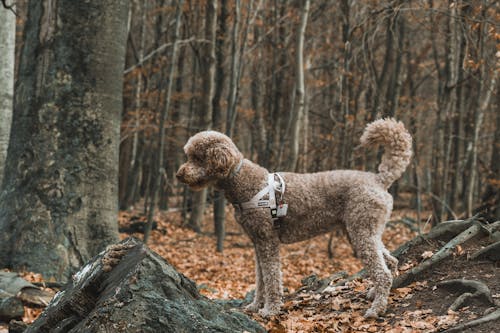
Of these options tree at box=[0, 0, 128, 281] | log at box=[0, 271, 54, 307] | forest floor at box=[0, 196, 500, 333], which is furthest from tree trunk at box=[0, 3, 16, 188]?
log at box=[0, 271, 54, 307]

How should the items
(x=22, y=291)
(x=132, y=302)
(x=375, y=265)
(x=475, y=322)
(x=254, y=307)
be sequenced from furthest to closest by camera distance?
1. (x=22, y=291)
2. (x=254, y=307)
3. (x=375, y=265)
4. (x=475, y=322)
5. (x=132, y=302)

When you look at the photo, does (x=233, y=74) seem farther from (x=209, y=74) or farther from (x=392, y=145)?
(x=392, y=145)

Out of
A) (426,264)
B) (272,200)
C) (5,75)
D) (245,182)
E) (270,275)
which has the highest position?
(5,75)

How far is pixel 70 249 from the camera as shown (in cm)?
671

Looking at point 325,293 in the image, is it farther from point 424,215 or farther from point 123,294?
point 424,215

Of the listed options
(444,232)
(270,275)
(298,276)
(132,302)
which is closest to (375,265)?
(270,275)

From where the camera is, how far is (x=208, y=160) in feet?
17.2

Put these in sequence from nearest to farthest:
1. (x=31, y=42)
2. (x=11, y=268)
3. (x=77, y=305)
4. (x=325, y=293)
Result: (x=77, y=305), (x=325, y=293), (x=11, y=268), (x=31, y=42)

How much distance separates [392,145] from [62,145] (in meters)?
4.14

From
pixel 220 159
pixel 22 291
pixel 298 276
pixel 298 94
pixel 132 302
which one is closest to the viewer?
pixel 132 302

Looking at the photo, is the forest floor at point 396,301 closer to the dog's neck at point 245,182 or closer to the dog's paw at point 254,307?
the dog's paw at point 254,307

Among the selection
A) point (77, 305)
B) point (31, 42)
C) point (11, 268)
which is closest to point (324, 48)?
point (31, 42)

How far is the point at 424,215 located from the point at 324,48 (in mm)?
7827

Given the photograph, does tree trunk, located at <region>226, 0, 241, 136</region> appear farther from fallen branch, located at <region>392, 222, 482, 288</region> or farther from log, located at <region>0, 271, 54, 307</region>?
fallen branch, located at <region>392, 222, 482, 288</region>
